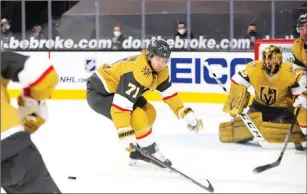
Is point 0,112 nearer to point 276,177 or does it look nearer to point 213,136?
point 276,177

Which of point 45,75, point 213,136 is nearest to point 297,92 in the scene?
point 213,136

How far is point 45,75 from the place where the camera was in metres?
1.13

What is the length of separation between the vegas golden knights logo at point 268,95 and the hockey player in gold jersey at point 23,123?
1.35 m

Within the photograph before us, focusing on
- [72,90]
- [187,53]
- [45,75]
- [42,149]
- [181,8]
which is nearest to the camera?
[45,75]

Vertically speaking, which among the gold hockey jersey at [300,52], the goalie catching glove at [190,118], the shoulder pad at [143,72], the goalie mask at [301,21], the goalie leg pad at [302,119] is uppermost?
the goalie mask at [301,21]

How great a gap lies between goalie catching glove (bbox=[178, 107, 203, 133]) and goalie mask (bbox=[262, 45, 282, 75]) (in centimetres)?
43

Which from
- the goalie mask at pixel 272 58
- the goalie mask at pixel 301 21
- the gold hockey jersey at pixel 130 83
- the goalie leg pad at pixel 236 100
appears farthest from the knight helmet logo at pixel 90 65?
the goalie mask at pixel 301 21

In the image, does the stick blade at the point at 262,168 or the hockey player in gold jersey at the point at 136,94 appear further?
the stick blade at the point at 262,168

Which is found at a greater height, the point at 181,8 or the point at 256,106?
the point at 181,8

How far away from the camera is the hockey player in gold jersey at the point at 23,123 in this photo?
44.4 inches

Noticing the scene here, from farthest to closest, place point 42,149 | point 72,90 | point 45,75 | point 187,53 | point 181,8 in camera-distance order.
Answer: point 187,53 < point 72,90 < point 181,8 < point 42,149 < point 45,75

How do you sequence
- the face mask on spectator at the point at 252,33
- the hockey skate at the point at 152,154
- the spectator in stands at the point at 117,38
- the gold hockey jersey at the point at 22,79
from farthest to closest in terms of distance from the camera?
the face mask on spectator at the point at 252,33 < the spectator in stands at the point at 117,38 < the hockey skate at the point at 152,154 < the gold hockey jersey at the point at 22,79

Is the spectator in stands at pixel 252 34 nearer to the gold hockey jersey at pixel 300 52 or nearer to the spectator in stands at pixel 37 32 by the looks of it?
the gold hockey jersey at pixel 300 52

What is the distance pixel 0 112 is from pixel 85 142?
2.84ft
